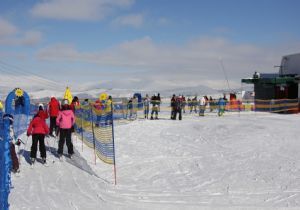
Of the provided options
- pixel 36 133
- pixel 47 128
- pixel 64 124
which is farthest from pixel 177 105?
pixel 36 133

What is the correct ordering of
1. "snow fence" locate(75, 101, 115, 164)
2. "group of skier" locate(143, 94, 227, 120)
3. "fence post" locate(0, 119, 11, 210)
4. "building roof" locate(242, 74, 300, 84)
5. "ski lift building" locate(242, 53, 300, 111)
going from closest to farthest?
"fence post" locate(0, 119, 11, 210) < "snow fence" locate(75, 101, 115, 164) < "group of skier" locate(143, 94, 227, 120) < "building roof" locate(242, 74, 300, 84) < "ski lift building" locate(242, 53, 300, 111)

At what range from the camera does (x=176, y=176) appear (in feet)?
40.0

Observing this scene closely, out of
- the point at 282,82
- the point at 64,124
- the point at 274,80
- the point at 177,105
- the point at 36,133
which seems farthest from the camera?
the point at 274,80

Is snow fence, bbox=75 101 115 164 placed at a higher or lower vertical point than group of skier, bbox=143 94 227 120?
A: lower

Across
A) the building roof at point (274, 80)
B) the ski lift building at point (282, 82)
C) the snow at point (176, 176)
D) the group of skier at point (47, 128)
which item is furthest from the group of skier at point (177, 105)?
the group of skier at point (47, 128)

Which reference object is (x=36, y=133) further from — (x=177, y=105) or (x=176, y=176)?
(x=177, y=105)

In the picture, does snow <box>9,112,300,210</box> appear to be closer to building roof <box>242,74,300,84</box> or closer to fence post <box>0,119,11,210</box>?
fence post <box>0,119,11,210</box>

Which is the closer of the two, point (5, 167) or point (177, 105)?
point (5, 167)

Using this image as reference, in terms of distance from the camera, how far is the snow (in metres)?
9.05

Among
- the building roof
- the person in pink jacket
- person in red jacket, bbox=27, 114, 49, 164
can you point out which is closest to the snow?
person in red jacket, bbox=27, 114, 49, 164

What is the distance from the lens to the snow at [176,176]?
9.05m

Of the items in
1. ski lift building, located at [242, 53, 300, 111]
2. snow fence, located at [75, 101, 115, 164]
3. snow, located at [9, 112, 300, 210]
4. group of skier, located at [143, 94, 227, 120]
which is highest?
ski lift building, located at [242, 53, 300, 111]

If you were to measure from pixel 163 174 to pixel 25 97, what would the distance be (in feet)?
49.5

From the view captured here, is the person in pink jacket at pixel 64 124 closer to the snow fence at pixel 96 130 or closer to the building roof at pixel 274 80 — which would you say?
the snow fence at pixel 96 130
